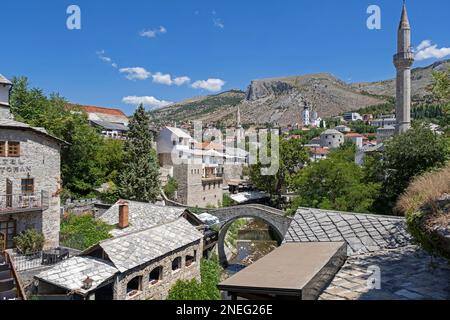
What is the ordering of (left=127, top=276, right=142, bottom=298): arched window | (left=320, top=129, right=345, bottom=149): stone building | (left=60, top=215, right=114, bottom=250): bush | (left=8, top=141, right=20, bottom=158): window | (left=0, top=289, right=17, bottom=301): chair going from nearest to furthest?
(left=0, top=289, right=17, bottom=301): chair < (left=127, top=276, right=142, bottom=298): arched window < (left=8, top=141, right=20, bottom=158): window < (left=60, top=215, right=114, bottom=250): bush < (left=320, top=129, right=345, bottom=149): stone building

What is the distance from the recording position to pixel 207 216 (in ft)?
86.6

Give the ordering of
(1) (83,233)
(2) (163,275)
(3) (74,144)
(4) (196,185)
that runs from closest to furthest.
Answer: (2) (163,275) → (1) (83,233) → (3) (74,144) → (4) (196,185)

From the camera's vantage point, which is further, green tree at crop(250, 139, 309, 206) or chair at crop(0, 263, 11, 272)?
green tree at crop(250, 139, 309, 206)

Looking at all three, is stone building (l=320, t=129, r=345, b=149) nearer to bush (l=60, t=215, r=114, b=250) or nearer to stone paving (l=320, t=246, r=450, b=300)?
bush (l=60, t=215, r=114, b=250)

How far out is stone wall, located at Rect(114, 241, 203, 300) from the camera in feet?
41.3

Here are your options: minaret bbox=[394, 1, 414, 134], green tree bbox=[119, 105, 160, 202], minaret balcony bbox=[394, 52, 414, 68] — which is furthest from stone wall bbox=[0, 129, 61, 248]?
minaret balcony bbox=[394, 52, 414, 68]

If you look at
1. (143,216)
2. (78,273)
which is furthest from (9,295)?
(143,216)

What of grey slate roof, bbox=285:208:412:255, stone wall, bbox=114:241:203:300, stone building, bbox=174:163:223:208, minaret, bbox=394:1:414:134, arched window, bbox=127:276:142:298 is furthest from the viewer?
stone building, bbox=174:163:223:208

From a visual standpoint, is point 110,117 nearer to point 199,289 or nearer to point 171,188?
point 171,188

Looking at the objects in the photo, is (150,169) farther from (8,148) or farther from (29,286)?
(29,286)

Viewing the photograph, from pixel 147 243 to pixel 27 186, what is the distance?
7713 mm

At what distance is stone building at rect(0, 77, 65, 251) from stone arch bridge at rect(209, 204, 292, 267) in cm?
1245
